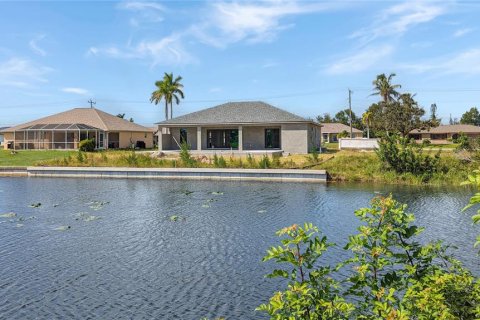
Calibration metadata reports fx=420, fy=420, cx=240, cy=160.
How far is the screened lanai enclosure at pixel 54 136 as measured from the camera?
51.7m

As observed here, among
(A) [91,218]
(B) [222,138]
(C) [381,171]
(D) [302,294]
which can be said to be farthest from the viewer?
(B) [222,138]

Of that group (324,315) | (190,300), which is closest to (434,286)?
(324,315)

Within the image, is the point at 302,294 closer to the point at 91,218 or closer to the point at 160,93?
the point at 91,218

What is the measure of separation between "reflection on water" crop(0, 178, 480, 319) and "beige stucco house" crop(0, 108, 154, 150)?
1158 inches

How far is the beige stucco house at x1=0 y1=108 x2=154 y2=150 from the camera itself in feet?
171

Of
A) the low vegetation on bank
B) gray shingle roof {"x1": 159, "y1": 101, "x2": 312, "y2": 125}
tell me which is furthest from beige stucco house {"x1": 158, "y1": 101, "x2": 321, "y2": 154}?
the low vegetation on bank

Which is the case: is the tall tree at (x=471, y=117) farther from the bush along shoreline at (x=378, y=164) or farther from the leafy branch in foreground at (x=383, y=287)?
the leafy branch in foreground at (x=383, y=287)

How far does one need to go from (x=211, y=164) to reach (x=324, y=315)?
Answer: 2796 cm

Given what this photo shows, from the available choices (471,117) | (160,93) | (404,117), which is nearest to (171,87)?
(160,93)

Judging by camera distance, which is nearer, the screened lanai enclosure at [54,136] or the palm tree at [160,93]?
the screened lanai enclosure at [54,136]

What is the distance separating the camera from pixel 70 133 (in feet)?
175

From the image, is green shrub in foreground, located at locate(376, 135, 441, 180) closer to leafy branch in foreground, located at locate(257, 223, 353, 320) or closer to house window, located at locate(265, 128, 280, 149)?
house window, located at locate(265, 128, 280, 149)

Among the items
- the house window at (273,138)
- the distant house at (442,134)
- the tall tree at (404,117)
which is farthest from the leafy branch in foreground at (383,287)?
the distant house at (442,134)

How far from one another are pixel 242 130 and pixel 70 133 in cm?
2469
